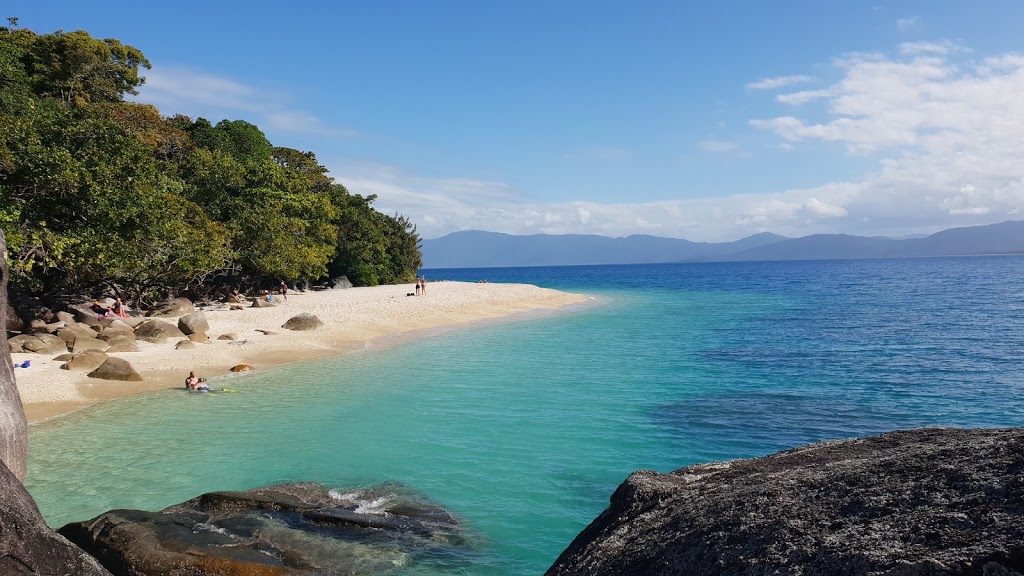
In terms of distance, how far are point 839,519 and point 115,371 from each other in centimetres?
2371

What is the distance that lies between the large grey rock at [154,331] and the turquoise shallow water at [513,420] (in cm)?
766

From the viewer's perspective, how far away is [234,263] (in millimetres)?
47906

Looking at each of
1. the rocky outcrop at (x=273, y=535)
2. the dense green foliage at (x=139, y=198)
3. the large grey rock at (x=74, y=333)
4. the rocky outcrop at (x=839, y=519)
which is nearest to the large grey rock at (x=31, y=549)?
the rocky outcrop at (x=839, y=519)

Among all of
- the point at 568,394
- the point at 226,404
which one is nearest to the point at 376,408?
the point at 226,404

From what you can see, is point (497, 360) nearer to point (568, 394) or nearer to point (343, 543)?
point (568, 394)

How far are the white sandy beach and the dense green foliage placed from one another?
4.07 meters

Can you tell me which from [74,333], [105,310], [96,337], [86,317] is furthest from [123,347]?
[105,310]

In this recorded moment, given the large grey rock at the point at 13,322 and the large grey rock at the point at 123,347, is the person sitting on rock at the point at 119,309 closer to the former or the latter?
the large grey rock at the point at 13,322

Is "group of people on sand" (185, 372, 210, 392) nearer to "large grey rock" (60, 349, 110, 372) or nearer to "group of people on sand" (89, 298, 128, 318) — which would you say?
"large grey rock" (60, 349, 110, 372)

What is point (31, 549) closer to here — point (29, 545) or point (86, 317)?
point (29, 545)

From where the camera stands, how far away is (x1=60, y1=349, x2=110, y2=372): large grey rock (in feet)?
68.9

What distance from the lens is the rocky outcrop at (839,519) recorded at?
2.49m

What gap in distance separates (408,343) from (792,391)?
20.0 m

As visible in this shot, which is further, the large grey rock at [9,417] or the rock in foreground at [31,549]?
the large grey rock at [9,417]
